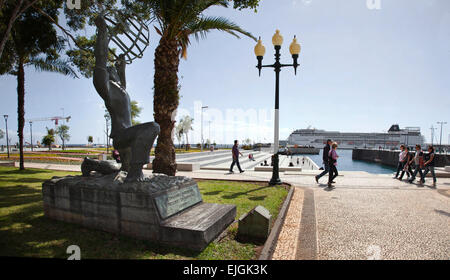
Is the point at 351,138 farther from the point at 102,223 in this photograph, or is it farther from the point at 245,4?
the point at 102,223

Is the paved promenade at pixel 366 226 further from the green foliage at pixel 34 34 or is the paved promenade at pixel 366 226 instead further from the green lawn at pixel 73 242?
the green foliage at pixel 34 34

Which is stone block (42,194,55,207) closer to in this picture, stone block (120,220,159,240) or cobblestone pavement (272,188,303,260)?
stone block (120,220,159,240)

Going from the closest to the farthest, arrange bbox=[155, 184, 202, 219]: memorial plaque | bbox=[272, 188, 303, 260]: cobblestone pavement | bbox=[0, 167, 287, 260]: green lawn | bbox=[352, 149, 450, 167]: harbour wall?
bbox=[0, 167, 287, 260]: green lawn < bbox=[272, 188, 303, 260]: cobblestone pavement < bbox=[155, 184, 202, 219]: memorial plaque < bbox=[352, 149, 450, 167]: harbour wall

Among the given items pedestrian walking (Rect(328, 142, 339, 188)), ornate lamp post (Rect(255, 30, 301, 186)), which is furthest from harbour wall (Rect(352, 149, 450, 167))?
ornate lamp post (Rect(255, 30, 301, 186))

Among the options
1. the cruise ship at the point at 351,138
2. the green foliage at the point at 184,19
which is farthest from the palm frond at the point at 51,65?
the cruise ship at the point at 351,138

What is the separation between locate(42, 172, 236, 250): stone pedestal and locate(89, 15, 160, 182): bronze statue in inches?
15.4

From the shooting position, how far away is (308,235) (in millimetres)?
3574

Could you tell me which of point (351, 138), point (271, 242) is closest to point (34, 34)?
point (271, 242)

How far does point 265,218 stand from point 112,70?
3.60 m

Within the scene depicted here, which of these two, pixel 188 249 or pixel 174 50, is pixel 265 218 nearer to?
pixel 188 249

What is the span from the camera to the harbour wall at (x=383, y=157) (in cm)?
2669

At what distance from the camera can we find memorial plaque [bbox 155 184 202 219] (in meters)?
3.10

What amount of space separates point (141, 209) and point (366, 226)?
389cm
